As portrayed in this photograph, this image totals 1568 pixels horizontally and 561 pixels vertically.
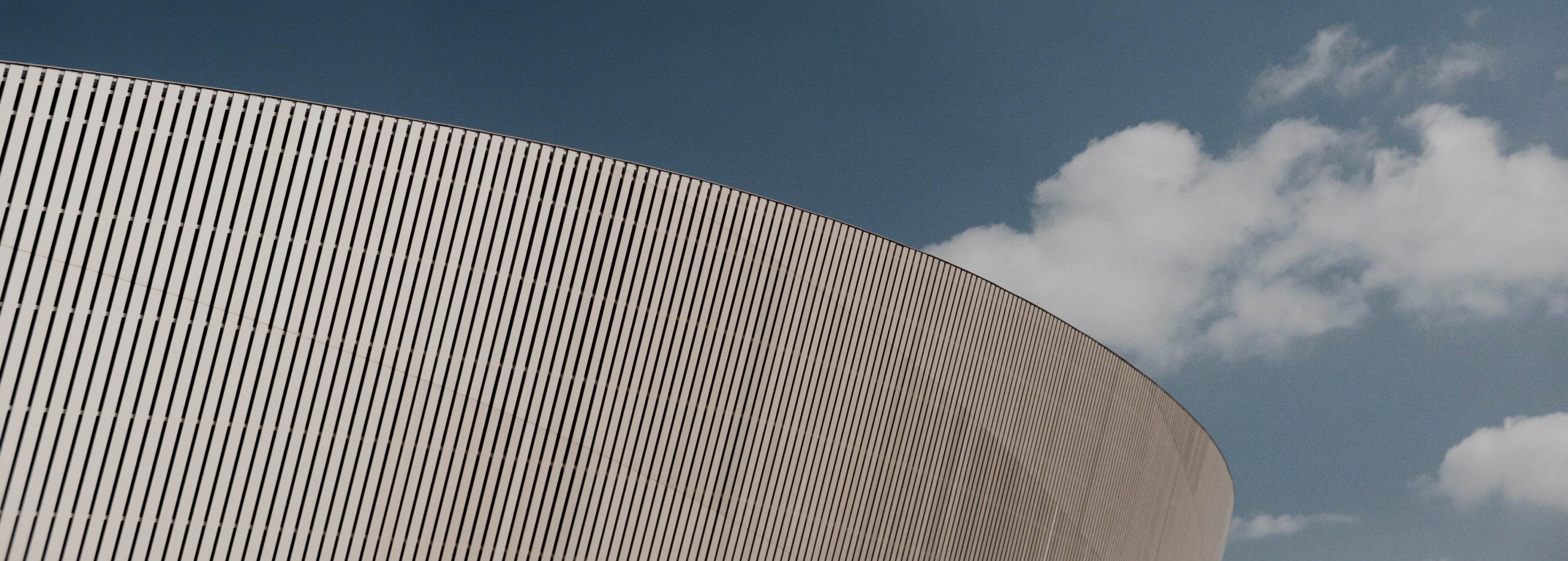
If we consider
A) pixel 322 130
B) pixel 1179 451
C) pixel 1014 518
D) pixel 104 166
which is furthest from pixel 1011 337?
pixel 104 166

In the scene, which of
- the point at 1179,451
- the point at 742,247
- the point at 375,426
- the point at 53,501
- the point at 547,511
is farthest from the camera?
the point at 1179,451

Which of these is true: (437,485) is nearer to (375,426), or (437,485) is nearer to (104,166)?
(375,426)

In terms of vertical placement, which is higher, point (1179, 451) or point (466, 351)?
point (1179, 451)

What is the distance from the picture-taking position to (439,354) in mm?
16312

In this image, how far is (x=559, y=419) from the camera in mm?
17141

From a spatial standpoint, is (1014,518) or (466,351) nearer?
(466,351)

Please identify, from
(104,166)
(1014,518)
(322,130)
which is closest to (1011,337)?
(1014,518)

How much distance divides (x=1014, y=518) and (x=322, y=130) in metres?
13.9

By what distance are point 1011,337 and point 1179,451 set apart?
8.65 m

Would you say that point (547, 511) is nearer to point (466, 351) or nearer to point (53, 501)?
point (466, 351)

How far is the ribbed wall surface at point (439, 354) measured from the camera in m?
14.5

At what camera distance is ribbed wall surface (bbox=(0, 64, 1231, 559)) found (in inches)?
569

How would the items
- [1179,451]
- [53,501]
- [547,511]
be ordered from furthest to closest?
[1179,451], [547,511], [53,501]

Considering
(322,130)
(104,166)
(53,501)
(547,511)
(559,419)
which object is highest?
(322,130)
